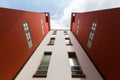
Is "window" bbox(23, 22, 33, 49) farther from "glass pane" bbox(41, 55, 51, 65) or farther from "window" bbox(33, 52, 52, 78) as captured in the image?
"window" bbox(33, 52, 52, 78)

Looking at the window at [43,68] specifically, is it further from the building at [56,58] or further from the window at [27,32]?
the window at [27,32]

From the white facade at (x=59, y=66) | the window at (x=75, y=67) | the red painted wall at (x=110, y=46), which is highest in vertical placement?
the red painted wall at (x=110, y=46)

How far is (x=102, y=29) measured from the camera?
9.14 m

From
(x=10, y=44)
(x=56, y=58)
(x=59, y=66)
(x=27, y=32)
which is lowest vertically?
(x=59, y=66)

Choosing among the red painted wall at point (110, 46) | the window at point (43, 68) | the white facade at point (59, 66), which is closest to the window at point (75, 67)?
the white facade at point (59, 66)

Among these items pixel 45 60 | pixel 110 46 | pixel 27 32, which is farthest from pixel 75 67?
pixel 27 32

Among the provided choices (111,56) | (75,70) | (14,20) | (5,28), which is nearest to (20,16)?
(14,20)

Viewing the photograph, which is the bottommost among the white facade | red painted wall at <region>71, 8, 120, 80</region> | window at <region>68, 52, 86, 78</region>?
window at <region>68, 52, 86, 78</region>

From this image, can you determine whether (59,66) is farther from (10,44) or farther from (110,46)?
(110,46)

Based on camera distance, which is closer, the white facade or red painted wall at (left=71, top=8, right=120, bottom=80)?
red painted wall at (left=71, top=8, right=120, bottom=80)

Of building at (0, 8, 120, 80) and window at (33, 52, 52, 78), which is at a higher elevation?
building at (0, 8, 120, 80)

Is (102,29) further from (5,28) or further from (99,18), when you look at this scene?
(5,28)

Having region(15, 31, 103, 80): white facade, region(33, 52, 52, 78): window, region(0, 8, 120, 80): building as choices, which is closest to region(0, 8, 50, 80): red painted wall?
region(0, 8, 120, 80): building

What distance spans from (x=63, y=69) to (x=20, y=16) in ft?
18.2
